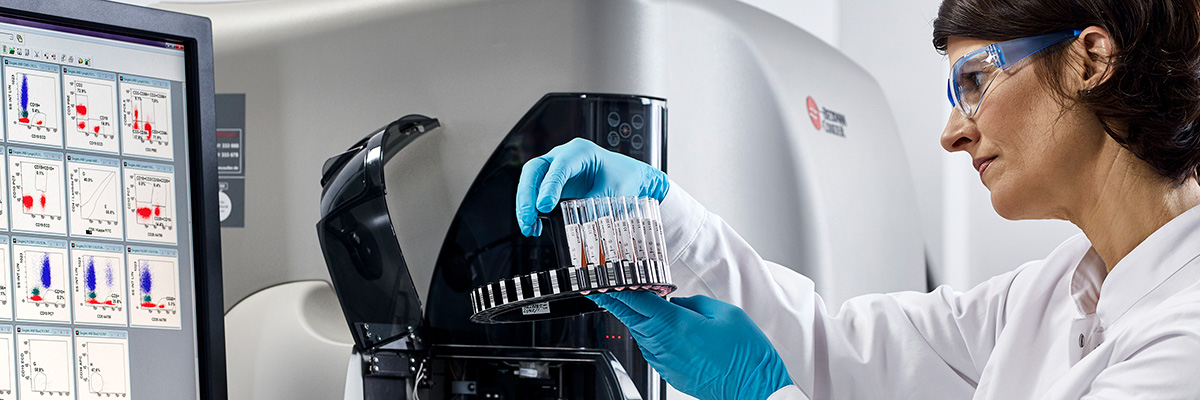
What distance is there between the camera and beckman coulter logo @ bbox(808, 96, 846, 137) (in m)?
1.35

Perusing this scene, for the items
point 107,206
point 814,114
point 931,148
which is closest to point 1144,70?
point 814,114

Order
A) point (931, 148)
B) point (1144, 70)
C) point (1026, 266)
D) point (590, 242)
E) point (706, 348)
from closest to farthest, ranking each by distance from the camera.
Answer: point (1144, 70)
point (590, 242)
point (706, 348)
point (1026, 266)
point (931, 148)

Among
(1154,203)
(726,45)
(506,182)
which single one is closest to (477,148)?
(506,182)

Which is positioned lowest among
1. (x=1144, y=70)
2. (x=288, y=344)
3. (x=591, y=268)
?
(x=288, y=344)

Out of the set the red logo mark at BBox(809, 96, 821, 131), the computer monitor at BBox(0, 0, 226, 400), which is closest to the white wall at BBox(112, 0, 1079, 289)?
the red logo mark at BBox(809, 96, 821, 131)

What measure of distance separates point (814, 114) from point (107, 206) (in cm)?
97

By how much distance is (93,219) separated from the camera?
0.70 m

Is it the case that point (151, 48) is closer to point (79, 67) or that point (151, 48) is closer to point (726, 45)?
point (79, 67)

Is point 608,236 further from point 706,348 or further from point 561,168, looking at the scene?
point 706,348

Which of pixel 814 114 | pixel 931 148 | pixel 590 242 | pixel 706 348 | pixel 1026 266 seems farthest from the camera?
pixel 931 148

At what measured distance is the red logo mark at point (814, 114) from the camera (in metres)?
1.33

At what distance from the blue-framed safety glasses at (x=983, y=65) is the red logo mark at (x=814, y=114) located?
0.52 m

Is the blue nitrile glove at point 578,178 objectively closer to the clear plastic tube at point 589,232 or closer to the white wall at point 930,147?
the clear plastic tube at point 589,232

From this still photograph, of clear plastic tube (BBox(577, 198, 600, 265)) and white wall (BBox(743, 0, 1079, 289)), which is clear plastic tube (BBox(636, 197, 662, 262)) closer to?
clear plastic tube (BBox(577, 198, 600, 265))
